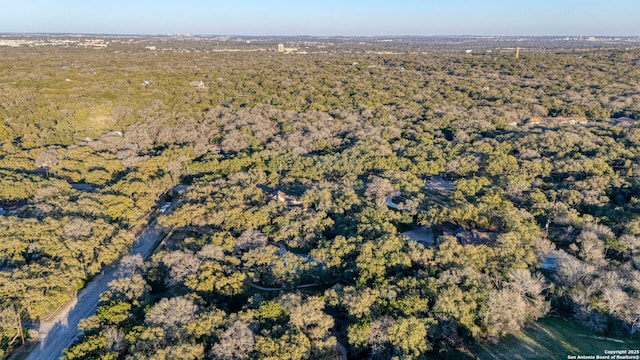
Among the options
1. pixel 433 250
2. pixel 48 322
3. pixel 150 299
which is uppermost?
pixel 433 250

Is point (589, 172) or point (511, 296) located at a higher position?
point (589, 172)

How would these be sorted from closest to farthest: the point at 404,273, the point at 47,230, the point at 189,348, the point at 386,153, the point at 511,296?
the point at 189,348 < the point at 511,296 < the point at 404,273 < the point at 47,230 < the point at 386,153

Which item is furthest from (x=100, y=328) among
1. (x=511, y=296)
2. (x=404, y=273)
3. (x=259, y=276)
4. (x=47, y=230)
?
(x=511, y=296)

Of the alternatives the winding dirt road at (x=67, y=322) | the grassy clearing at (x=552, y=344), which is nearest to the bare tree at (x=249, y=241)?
the winding dirt road at (x=67, y=322)

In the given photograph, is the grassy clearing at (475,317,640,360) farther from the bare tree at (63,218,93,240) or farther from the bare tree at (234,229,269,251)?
the bare tree at (63,218,93,240)

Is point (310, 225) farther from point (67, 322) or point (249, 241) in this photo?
point (67, 322)

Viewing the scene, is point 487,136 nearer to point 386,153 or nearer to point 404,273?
point 386,153
